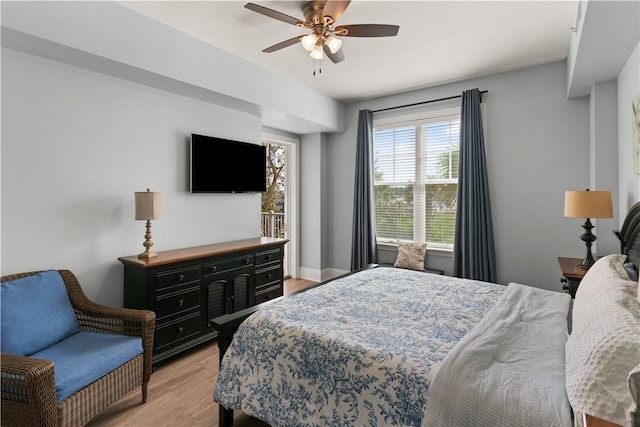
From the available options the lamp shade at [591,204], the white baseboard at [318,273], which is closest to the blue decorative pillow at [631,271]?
the lamp shade at [591,204]

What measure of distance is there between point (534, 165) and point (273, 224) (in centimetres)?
414

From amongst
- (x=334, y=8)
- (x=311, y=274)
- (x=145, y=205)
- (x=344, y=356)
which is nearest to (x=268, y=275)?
(x=145, y=205)

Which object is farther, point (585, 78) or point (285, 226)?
point (285, 226)

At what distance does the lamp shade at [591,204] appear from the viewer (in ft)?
8.25

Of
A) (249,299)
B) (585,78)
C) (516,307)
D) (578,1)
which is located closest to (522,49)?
(585,78)

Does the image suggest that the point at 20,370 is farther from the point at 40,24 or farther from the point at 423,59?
the point at 423,59

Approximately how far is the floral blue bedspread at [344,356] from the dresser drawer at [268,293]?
1409 millimetres

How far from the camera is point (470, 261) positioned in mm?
3785

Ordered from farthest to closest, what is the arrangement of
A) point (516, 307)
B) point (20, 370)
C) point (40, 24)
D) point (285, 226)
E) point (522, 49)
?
point (285, 226), point (522, 49), point (40, 24), point (516, 307), point (20, 370)

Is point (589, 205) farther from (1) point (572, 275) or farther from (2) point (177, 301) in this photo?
(2) point (177, 301)

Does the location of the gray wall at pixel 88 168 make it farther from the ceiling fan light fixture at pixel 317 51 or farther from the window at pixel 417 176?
the window at pixel 417 176

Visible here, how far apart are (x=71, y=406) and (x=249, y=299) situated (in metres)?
1.82

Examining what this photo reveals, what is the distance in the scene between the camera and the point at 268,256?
3.61 m

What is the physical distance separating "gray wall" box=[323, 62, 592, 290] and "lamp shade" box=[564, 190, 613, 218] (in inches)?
37.9
